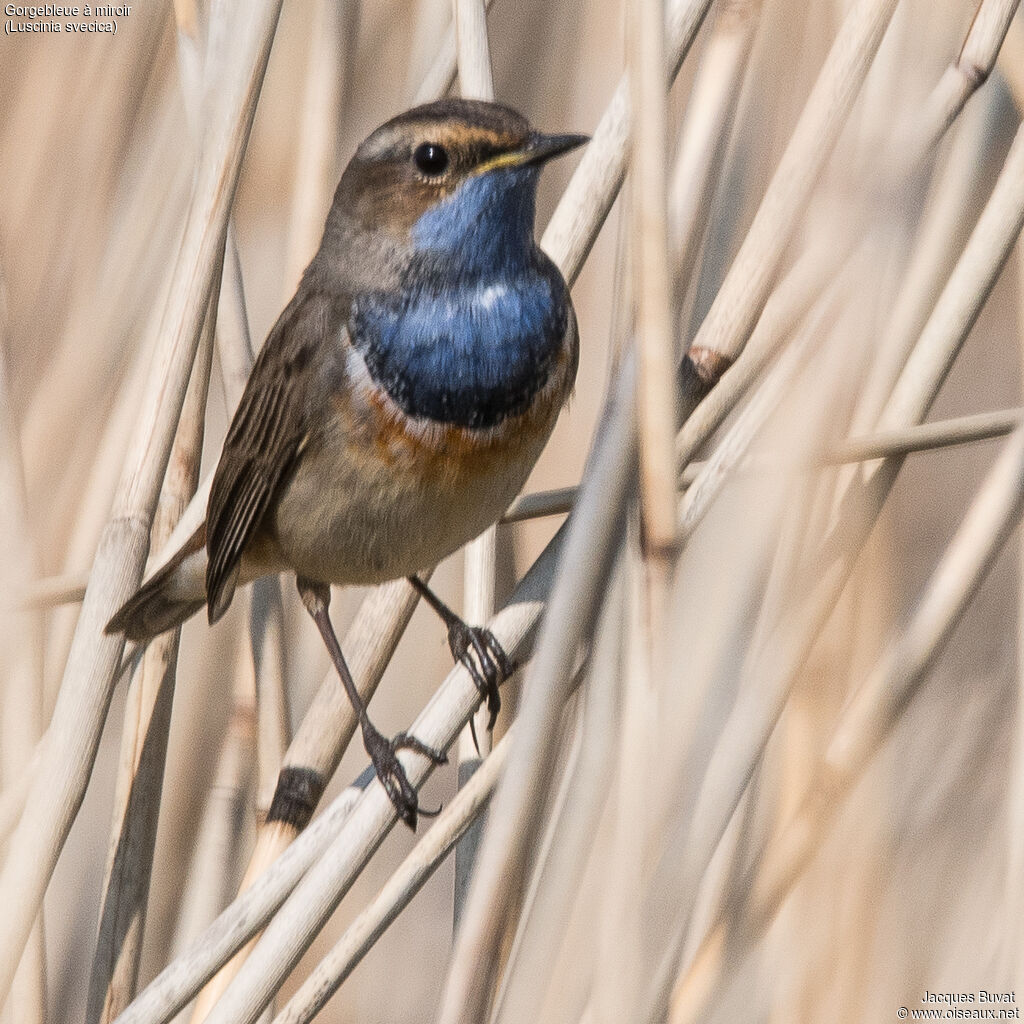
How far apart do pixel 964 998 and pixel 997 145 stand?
1545 mm

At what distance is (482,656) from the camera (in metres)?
2.58

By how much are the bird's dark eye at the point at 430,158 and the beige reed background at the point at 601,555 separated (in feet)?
0.83

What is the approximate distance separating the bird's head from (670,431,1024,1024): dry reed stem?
0.96 metres

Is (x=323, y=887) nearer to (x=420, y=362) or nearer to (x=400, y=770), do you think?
(x=400, y=770)


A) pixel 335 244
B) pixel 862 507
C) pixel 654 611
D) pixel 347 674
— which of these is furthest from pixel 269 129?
pixel 654 611

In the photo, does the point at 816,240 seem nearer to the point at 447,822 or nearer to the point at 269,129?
the point at 447,822

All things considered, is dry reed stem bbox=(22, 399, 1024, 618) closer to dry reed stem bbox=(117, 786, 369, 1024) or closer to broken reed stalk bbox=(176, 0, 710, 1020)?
broken reed stalk bbox=(176, 0, 710, 1020)

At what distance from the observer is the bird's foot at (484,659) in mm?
2291

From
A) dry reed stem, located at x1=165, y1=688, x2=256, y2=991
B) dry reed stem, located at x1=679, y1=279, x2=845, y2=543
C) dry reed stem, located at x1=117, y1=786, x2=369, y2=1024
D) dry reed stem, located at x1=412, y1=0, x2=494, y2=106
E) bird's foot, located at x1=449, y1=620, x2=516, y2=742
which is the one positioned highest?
dry reed stem, located at x1=412, y1=0, x2=494, y2=106

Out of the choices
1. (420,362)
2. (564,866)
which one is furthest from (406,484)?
(564,866)

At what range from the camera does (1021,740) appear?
226 cm

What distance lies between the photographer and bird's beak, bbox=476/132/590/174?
2322mm

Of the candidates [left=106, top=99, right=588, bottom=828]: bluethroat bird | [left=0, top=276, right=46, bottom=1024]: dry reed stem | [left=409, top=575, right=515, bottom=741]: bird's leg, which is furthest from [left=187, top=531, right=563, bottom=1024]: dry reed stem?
[left=0, top=276, right=46, bottom=1024]: dry reed stem

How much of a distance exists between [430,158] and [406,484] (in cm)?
61
